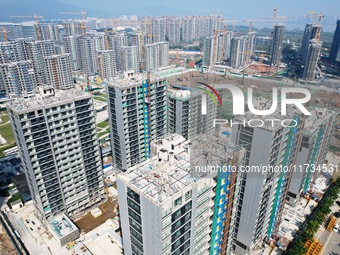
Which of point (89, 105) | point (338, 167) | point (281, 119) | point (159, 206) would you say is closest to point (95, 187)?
point (89, 105)

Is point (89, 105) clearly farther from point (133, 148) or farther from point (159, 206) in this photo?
point (159, 206)

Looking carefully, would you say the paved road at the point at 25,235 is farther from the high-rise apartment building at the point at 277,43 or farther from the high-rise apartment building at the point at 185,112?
the high-rise apartment building at the point at 277,43

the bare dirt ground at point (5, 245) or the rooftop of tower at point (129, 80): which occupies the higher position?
the rooftop of tower at point (129, 80)

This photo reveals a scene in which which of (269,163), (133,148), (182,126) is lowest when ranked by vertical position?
(133,148)

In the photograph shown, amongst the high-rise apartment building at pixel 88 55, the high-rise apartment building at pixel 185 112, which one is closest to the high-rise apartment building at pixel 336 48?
the high-rise apartment building at pixel 88 55

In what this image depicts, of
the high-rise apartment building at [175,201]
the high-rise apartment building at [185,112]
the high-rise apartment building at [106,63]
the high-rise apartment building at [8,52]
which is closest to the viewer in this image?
the high-rise apartment building at [175,201]
